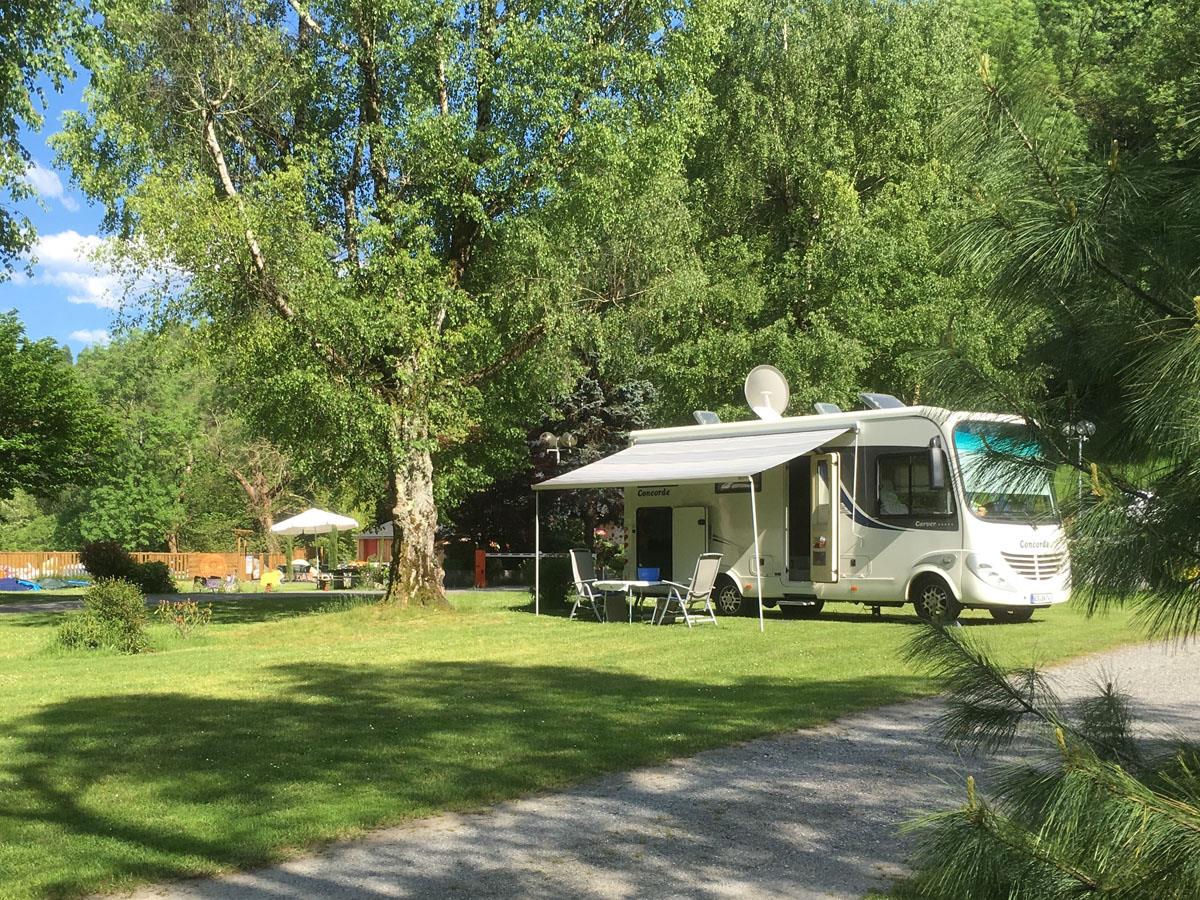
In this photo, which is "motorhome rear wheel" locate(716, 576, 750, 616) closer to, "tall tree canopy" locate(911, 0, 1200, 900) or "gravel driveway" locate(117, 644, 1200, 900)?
"gravel driveway" locate(117, 644, 1200, 900)

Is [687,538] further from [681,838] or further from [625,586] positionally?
[681,838]

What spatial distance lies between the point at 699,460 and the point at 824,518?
202 centimetres

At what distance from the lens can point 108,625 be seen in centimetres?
1354

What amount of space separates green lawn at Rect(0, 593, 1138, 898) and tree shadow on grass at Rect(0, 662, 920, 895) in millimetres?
20

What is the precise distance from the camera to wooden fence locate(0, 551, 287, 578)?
1874 inches

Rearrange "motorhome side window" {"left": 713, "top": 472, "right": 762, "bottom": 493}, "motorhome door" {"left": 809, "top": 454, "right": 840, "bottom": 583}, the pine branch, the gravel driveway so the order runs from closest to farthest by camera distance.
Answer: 1. the pine branch
2. the gravel driveway
3. "motorhome door" {"left": 809, "top": 454, "right": 840, "bottom": 583}
4. "motorhome side window" {"left": 713, "top": 472, "right": 762, "bottom": 493}

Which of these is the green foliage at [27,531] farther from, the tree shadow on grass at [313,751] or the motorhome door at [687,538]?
the tree shadow on grass at [313,751]

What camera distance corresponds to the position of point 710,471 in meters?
16.2

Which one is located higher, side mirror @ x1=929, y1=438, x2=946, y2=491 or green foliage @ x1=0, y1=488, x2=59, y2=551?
green foliage @ x1=0, y1=488, x2=59, y2=551

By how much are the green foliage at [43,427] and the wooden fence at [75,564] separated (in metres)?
22.8

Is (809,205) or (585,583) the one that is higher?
(809,205)

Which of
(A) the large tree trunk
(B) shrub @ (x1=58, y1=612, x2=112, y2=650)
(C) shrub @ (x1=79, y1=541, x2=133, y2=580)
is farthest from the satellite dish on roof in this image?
(C) shrub @ (x1=79, y1=541, x2=133, y2=580)

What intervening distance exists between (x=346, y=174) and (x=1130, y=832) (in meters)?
17.4

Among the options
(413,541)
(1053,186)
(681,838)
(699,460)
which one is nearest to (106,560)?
(413,541)
